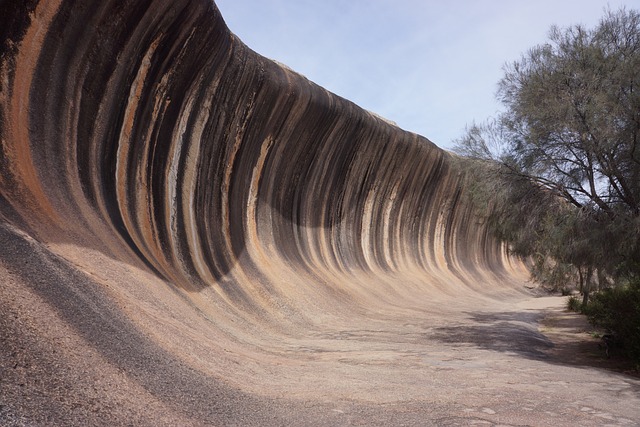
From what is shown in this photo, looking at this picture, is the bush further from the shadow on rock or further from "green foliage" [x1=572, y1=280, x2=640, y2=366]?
the shadow on rock

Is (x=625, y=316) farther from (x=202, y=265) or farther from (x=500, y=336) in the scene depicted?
(x=202, y=265)

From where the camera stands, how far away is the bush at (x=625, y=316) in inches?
311

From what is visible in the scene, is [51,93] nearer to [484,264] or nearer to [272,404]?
[272,404]

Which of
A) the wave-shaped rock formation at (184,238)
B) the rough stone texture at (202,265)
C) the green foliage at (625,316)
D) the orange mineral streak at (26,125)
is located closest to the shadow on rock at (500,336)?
the rough stone texture at (202,265)

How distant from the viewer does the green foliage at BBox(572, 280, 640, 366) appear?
311 inches

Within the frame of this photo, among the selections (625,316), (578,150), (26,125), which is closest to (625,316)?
(625,316)

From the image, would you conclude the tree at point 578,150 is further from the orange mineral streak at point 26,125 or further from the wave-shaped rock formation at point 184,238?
the orange mineral streak at point 26,125

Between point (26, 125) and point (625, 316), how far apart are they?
8.47m

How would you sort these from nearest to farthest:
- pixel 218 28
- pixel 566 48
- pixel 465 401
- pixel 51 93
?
1. pixel 465 401
2. pixel 51 93
3. pixel 566 48
4. pixel 218 28

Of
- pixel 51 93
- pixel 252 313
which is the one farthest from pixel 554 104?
pixel 51 93

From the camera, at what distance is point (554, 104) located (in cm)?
858

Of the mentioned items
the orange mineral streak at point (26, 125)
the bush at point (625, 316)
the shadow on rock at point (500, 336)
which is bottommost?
the shadow on rock at point (500, 336)

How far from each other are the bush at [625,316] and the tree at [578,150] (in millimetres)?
349

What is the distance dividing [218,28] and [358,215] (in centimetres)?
920
